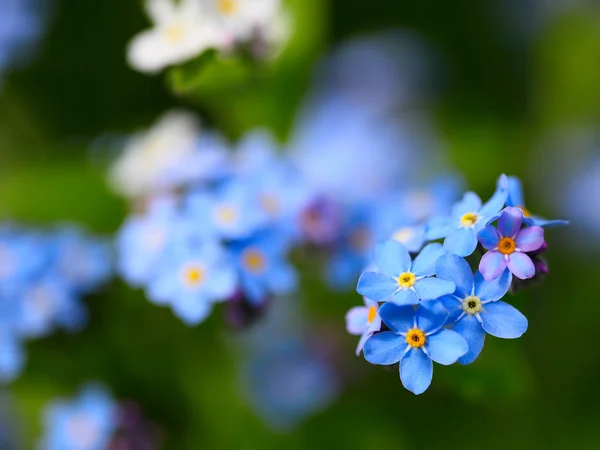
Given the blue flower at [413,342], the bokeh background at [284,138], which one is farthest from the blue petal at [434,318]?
the bokeh background at [284,138]

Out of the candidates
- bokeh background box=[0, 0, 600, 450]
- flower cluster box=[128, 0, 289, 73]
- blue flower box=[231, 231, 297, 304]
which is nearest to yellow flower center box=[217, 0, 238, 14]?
flower cluster box=[128, 0, 289, 73]

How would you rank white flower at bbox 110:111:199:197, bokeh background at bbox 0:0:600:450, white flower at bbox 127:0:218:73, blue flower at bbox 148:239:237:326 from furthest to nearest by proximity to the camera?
bokeh background at bbox 0:0:600:450 < white flower at bbox 110:111:199:197 < white flower at bbox 127:0:218:73 < blue flower at bbox 148:239:237:326

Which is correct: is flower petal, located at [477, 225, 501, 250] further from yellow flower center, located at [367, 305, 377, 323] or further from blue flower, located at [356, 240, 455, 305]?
yellow flower center, located at [367, 305, 377, 323]

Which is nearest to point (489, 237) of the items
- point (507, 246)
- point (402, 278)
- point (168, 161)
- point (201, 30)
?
point (507, 246)

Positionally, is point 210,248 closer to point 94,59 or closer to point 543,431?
point 543,431

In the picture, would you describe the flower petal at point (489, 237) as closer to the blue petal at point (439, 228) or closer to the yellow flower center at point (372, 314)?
the blue petal at point (439, 228)

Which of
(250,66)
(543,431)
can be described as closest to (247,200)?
(250,66)
